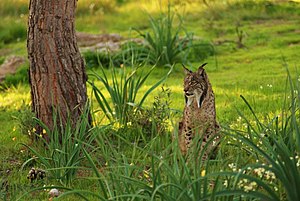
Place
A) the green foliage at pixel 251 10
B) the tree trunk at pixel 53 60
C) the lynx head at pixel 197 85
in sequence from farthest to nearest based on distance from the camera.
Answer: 1. the green foliage at pixel 251 10
2. the tree trunk at pixel 53 60
3. the lynx head at pixel 197 85

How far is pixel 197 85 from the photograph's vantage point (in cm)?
707

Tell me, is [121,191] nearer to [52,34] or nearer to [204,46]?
[52,34]

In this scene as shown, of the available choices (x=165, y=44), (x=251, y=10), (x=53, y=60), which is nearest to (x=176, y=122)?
(x=53, y=60)

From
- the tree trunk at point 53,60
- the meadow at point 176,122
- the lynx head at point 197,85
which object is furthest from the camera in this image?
the tree trunk at point 53,60

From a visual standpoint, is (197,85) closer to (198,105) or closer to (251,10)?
(198,105)

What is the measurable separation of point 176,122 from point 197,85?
496 millimetres

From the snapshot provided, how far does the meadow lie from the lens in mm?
5031

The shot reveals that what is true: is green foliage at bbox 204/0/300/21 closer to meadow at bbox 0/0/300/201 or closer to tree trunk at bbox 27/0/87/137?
meadow at bbox 0/0/300/201

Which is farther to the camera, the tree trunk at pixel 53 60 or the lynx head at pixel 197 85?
the tree trunk at pixel 53 60

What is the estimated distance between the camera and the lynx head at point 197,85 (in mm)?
7074

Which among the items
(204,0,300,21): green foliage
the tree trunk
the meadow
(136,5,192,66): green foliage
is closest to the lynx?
the meadow

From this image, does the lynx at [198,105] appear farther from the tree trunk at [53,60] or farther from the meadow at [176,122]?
the tree trunk at [53,60]

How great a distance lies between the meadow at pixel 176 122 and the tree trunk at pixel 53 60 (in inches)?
11.9

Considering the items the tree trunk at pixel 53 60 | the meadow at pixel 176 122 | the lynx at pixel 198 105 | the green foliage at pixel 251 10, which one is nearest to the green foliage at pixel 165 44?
the meadow at pixel 176 122
